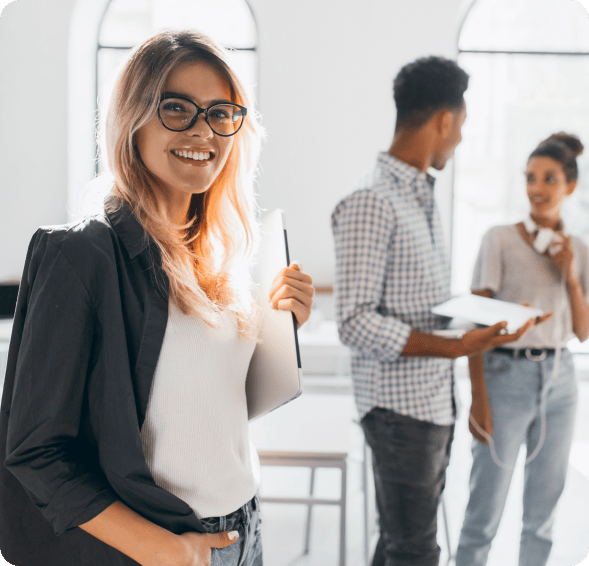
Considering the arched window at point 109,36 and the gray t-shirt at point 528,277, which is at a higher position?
the arched window at point 109,36

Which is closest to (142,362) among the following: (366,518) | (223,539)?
(223,539)

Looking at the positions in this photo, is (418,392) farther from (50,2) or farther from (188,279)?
(50,2)

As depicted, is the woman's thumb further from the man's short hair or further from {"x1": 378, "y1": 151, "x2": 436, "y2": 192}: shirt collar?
the man's short hair

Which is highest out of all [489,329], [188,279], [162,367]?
[188,279]

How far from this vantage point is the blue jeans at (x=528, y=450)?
177cm

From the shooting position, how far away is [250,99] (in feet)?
2.92

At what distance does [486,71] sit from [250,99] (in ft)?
12.6

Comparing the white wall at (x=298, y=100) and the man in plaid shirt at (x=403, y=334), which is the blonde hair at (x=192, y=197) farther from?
the white wall at (x=298, y=100)

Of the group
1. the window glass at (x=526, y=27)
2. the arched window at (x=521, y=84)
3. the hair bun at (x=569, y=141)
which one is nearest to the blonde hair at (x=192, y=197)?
the hair bun at (x=569, y=141)

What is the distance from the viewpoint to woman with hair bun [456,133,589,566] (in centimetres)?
177

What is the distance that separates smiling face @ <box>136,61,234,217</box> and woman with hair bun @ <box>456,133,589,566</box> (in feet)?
4.11

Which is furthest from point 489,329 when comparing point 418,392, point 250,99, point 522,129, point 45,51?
point 45,51

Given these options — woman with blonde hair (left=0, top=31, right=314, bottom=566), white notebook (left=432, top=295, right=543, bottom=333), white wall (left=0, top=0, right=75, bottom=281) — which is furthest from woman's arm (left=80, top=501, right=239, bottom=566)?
white wall (left=0, top=0, right=75, bottom=281)

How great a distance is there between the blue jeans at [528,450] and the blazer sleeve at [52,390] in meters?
1.49
